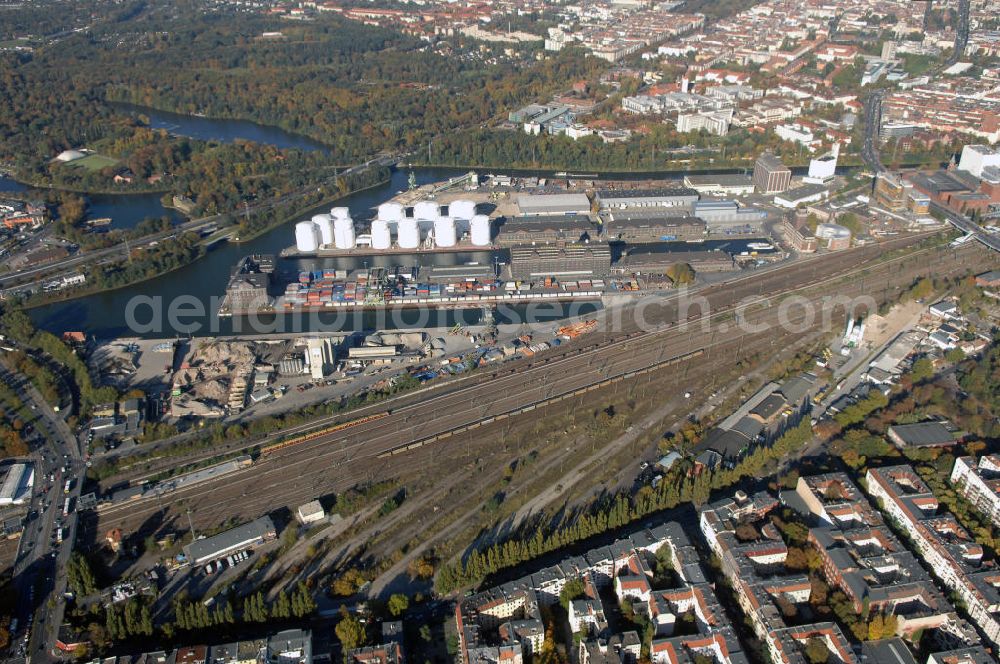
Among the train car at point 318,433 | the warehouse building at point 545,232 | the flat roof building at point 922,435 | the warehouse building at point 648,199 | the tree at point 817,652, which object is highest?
the warehouse building at point 648,199

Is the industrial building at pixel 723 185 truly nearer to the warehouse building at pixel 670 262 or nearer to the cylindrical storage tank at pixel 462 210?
the warehouse building at pixel 670 262

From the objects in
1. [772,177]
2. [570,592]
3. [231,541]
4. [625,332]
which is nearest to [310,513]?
[231,541]

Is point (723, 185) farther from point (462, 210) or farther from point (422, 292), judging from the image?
point (422, 292)

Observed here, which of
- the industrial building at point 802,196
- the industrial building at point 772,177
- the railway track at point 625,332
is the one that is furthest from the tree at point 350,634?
the industrial building at point 772,177

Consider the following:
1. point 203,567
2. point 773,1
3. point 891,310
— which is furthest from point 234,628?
point 773,1

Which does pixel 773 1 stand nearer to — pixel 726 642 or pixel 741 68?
pixel 741 68

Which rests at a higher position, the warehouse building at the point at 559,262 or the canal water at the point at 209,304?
the warehouse building at the point at 559,262

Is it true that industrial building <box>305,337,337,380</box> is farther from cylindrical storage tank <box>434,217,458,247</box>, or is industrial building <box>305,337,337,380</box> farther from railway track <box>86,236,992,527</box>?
cylindrical storage tank <box>434,217,458,247</box>
